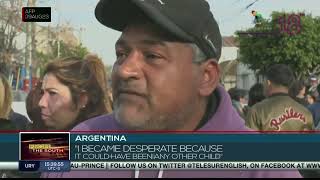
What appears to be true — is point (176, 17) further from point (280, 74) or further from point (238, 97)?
point (280, 74)

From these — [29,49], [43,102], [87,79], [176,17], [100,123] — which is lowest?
[100,123]

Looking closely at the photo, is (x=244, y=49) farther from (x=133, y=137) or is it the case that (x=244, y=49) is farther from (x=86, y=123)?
(x=86, y=123)

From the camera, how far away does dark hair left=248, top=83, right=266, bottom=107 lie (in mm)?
2762

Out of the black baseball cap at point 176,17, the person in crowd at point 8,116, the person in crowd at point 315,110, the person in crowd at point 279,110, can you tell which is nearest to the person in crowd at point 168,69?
the black baseball cap at point 176,17

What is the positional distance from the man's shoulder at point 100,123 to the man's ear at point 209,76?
0.52m

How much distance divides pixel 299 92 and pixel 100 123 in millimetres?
1107

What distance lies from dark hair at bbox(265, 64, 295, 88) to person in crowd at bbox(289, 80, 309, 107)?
0.04 metres

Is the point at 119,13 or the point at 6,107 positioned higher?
the point at 119,13

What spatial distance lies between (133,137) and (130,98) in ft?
0.75

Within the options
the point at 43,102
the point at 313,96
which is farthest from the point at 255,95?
the point at 43,102

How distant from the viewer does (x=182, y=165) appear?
9.30ft

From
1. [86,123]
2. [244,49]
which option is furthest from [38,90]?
[244,49]

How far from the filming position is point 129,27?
277cm

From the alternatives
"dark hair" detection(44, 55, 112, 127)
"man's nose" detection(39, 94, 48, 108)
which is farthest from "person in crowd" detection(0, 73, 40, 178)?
"dark hair" detection(44, 55, 112, 127)
